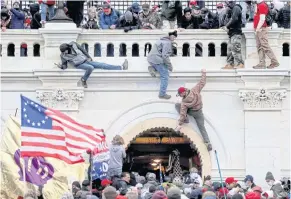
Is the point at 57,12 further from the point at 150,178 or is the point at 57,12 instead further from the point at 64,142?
the point at 64,142

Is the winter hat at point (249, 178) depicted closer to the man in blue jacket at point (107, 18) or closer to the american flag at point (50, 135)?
the american flag at point (50, 135)

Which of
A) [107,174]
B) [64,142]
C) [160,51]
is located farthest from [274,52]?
[64,142]

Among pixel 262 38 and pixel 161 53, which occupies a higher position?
pixel 262 38

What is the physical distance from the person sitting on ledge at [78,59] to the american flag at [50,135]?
5.14 m

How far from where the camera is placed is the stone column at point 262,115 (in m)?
31.6

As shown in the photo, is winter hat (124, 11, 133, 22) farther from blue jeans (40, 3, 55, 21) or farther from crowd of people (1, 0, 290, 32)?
blue jeans (40, 3, 55, 21)

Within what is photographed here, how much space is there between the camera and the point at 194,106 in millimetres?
31609

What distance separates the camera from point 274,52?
105 feet

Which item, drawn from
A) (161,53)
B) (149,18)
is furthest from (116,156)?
(149,18)

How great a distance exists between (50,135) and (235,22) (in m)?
7.71

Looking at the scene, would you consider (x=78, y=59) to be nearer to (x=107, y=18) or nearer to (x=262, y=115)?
(x=107, y=18)

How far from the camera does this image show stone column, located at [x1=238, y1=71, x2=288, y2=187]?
3164 cm

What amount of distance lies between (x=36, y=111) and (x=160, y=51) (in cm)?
645

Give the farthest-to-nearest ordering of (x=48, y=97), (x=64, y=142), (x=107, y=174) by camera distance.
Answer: (x=48, y=97) < (x=107, y=174) < (x=64, y=142)
